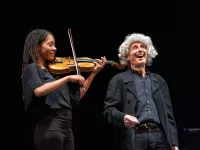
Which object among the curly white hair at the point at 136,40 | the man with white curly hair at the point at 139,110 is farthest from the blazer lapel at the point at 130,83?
the curly white hair at the point at 136,40

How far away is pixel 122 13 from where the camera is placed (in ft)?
12.5

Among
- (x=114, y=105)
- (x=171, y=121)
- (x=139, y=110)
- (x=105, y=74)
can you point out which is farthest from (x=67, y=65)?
(x=105, y=74)

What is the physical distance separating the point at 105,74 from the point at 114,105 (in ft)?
3.66

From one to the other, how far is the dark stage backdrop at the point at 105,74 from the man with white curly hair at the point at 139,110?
0.87 metres

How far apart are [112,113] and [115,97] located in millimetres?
138

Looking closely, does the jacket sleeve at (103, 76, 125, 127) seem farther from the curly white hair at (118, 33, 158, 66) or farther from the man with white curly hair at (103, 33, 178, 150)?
the curly white hair at (118, 33, 158, 66)

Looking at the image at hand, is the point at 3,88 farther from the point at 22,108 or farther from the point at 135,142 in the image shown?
the point at 135,142

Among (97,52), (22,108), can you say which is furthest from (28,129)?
(97,52)

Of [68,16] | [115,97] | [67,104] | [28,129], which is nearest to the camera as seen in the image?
[67,104]

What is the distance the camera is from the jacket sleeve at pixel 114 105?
2.52m

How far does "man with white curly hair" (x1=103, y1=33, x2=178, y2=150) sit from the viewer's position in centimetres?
249

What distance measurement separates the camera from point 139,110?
A: 2.58 metres

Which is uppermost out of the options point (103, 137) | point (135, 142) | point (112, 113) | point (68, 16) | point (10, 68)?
point (68, 16)

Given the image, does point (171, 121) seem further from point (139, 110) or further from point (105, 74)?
point (105, 74)
